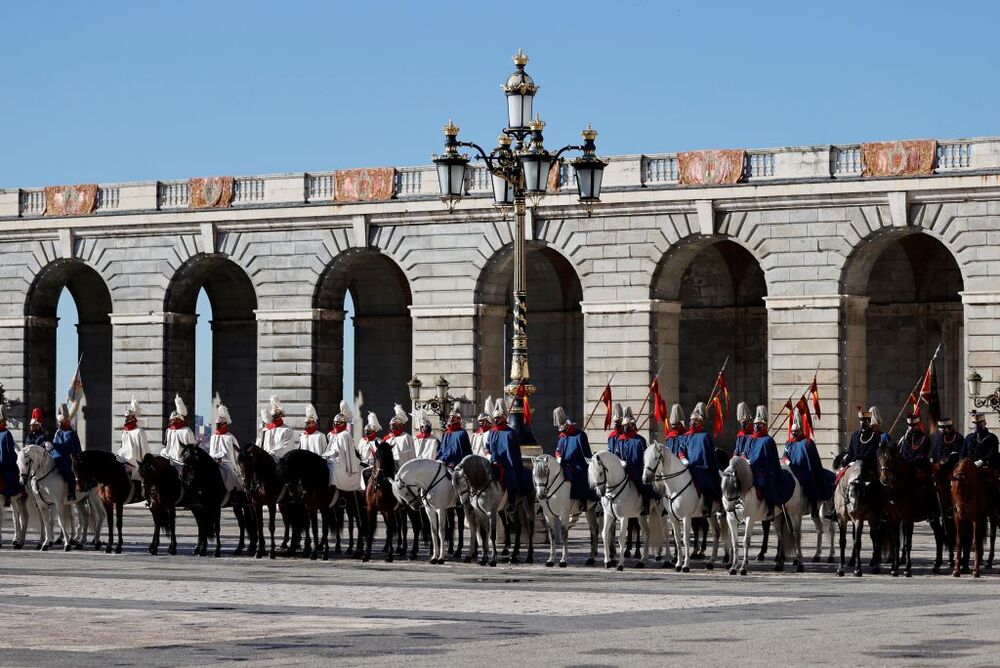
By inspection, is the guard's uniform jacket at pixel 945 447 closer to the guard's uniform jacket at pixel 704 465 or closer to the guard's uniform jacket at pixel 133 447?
the guard's uniform jacket at pixel 704 465

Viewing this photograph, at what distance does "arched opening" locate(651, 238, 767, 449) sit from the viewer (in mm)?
51062

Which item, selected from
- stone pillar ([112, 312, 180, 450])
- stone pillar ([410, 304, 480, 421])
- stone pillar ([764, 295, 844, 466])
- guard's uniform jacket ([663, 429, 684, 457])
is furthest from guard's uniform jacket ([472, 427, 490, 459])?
stone pillar ([112, 312, 180, 450])

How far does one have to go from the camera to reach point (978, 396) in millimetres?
41281

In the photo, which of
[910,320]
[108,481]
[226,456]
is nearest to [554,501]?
[226,456]

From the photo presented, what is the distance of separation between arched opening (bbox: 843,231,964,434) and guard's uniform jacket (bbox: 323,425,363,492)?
783 inches

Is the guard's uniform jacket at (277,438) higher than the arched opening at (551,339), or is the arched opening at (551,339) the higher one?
the arched opening at (551,339)

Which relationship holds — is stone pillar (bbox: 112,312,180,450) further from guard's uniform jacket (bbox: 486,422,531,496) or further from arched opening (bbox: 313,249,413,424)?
guard's uniform jacket (bbox: 486,422,531,496)

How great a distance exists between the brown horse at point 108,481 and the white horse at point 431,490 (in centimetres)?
491

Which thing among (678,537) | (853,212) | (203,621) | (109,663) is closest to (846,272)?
(853,212)

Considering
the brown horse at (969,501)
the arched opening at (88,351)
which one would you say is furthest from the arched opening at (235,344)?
the brown horse at (969,501)

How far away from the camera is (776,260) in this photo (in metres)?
44.7

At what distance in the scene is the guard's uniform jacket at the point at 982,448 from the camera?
89.0 ft

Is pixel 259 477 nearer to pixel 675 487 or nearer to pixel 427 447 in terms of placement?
pixel 427 447

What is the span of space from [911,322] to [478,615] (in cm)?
3132
